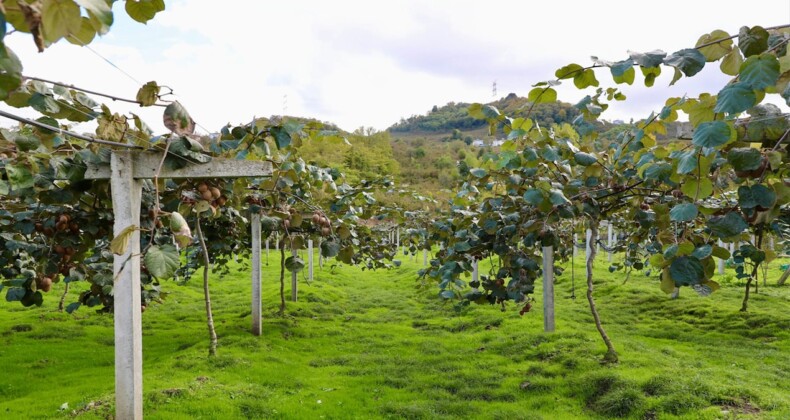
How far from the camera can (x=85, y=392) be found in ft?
15.9

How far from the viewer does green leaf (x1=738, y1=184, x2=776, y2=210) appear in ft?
4.12

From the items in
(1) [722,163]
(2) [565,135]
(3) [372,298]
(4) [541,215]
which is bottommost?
(3) [372,298]

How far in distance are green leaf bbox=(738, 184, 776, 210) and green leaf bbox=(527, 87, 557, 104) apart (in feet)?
2.03

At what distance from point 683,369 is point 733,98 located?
5290 millimetres

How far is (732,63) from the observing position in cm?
133

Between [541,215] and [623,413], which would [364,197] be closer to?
[541,215]

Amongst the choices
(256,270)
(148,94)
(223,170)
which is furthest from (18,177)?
(256,270)

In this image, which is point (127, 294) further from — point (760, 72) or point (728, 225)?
point (760, 72)

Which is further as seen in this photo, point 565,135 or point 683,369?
point 683,369

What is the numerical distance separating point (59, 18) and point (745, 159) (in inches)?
58.6

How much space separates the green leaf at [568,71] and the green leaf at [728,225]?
578 millimetres

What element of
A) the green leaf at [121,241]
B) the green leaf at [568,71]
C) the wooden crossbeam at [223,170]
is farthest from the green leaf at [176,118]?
the green leaf at [568,71]

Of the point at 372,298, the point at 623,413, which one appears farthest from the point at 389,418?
the point at 372,298

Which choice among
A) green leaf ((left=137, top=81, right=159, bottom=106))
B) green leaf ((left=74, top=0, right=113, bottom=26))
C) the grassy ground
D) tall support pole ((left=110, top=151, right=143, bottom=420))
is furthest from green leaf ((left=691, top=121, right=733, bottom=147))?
the grassy ground
